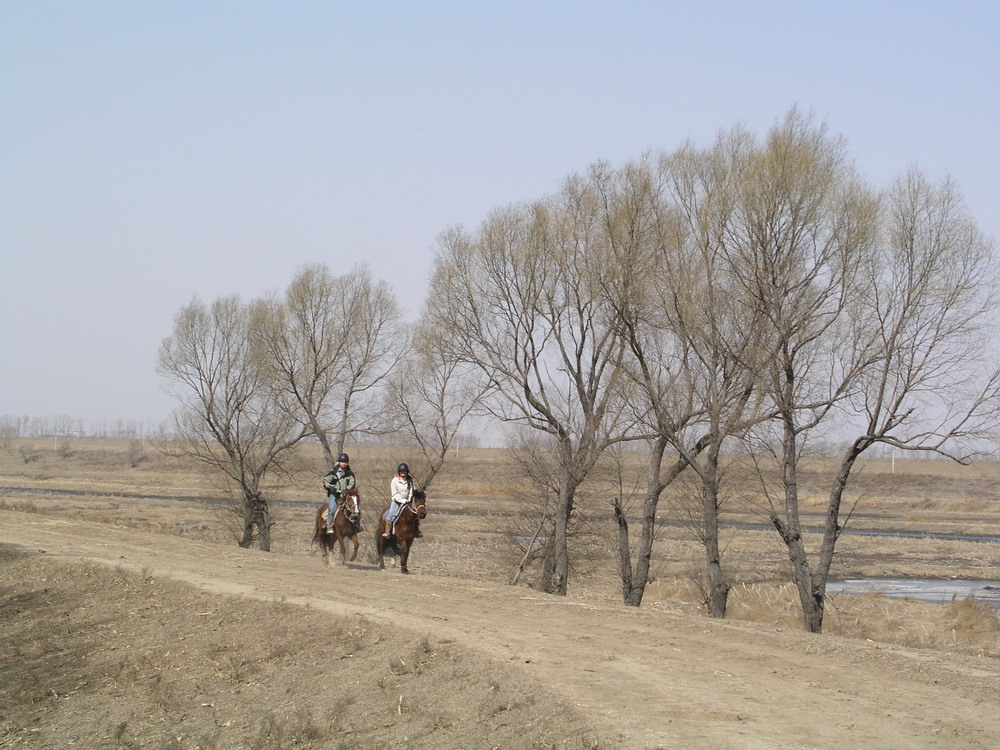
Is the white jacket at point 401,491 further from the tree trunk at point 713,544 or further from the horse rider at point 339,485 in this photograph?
the tree trunk at point 713,544

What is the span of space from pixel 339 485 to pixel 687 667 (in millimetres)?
11629

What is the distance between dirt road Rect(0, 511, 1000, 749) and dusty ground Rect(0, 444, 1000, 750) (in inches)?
1.5

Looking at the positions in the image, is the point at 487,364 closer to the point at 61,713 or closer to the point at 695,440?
the point at 695,440

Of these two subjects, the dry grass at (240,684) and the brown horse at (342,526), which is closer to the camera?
the dry grass at (240,684)

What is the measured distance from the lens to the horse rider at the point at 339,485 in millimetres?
20656

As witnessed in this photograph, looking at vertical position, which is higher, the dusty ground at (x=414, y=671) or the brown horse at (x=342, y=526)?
the brown horse at (x=342, y=526)

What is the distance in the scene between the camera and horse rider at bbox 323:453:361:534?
67.8ft

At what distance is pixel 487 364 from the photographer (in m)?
27.7

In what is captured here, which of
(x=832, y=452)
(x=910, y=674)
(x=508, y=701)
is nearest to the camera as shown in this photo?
(x=508, y=701)

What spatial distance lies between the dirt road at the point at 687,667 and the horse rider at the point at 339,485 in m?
3.03

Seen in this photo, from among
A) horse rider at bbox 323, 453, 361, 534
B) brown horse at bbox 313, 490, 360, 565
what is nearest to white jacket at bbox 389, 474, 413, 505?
horse rider at bbox 323, 453, 361, 534

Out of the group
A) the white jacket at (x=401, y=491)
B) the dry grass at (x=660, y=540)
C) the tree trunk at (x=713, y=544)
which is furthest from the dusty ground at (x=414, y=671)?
the tree trunk at (x=713, y=544)

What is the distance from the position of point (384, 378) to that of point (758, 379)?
1997 centimetres

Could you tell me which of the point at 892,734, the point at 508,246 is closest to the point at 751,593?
the point at 508,246
